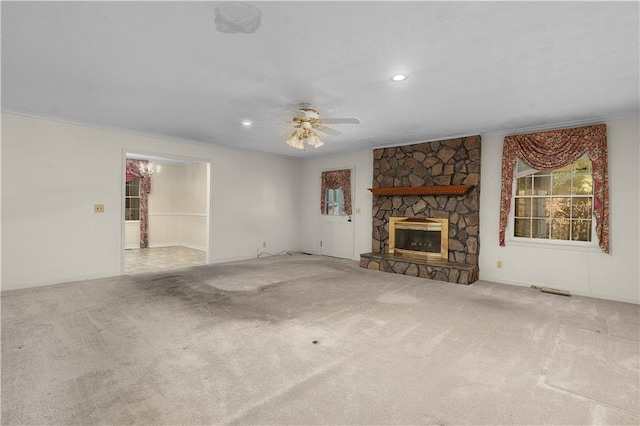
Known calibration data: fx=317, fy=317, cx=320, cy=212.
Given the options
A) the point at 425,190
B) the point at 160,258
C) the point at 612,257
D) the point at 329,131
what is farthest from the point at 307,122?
the point at 160,258

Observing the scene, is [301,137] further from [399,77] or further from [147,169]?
[147,169]

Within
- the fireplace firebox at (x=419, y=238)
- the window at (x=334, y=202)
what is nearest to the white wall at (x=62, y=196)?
the window at (x=334, y=202)

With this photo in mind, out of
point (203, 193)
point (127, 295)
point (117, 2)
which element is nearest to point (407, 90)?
point (117, 2)

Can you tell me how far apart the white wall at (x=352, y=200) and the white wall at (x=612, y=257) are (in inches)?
110

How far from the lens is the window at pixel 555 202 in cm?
448

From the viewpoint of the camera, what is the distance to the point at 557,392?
206 cm

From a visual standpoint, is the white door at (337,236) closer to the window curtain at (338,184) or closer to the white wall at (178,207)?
the window curtain at (338,184)

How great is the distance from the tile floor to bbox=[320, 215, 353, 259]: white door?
2799 mm

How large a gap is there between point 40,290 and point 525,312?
6093 millimetres

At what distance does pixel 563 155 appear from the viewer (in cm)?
447

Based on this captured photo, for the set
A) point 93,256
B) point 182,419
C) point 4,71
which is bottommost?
point 182,419

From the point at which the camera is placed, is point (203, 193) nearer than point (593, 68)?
No

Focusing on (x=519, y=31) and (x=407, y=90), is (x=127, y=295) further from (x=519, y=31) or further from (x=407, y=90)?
(x=519, y=31)

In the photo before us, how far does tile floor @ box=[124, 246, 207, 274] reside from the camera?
5989 millimetres
